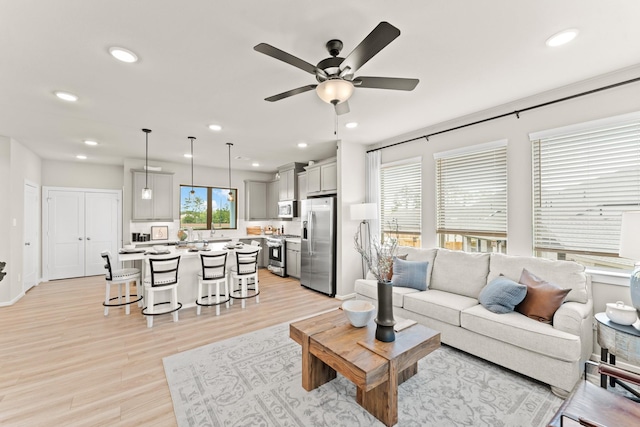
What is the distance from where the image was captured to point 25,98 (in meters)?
3.06

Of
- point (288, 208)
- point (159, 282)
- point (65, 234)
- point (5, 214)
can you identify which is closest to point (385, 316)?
point (159, 282)

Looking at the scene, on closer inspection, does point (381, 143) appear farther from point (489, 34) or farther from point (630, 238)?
point (630, 238)

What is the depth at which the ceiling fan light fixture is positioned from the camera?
197 centimetres

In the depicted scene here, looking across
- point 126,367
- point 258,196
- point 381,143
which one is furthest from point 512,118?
point 258,196

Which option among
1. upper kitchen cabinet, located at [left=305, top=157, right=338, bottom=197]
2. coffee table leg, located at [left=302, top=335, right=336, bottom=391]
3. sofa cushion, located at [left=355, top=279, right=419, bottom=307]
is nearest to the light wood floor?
sofa cushion, located at [left=355, top=279, right=419, bottom=307]

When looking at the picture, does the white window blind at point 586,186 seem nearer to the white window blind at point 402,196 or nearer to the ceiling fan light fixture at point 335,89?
the white window blind at point 402,196

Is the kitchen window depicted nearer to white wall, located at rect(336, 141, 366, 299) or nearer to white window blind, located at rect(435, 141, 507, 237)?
white wall, located at rect(336, 141, 366, 299)

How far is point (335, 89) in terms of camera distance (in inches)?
78.2

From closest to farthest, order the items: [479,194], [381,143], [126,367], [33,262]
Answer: [126,367], [479,194], [381,143], [33,262]

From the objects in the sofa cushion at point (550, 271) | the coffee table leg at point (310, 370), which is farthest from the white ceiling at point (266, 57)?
the coffee table leg at point (310, 370)

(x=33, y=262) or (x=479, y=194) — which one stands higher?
(x=479, y=194)

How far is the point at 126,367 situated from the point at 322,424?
2.04 m

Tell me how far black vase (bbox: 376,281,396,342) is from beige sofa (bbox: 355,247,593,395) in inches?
44.3

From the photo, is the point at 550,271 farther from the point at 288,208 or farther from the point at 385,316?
the point at 288,208
